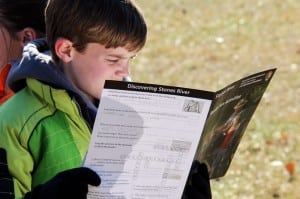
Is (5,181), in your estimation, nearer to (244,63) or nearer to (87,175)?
(87,175)

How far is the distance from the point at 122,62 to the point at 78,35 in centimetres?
17

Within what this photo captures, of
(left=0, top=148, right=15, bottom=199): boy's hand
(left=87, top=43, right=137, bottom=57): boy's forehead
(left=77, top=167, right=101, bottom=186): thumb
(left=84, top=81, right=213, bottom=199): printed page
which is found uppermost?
(left=87, top=43, right=137, bottom=57): boy's forehead

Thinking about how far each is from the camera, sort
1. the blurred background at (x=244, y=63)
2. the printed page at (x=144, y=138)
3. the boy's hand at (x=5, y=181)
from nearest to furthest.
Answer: the printed page at (x=144, y=138) < the boy's hand at (x=5, y=181) < the blurred background at (x=244, y=63)

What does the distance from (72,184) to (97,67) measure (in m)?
0.44

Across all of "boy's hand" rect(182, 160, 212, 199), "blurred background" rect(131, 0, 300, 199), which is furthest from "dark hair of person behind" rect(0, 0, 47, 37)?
"blurred background" rect(131, 0, 300, 199)

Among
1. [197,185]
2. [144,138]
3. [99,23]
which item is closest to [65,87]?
[99,23]

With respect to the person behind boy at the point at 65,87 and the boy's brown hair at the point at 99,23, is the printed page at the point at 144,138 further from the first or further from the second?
the boy's brown hair at the point at 99,23

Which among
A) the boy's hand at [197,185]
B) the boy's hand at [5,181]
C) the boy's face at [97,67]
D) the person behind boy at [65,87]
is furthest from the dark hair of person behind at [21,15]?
the boy's hand at [197,185]

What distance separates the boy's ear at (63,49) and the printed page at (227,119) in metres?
0.51

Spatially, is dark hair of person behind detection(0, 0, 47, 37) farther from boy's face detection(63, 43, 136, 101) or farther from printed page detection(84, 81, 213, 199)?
printed page detection(84, 81, 213, 199)

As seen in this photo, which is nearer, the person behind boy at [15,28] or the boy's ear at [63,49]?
the boy's ear at [63,49]

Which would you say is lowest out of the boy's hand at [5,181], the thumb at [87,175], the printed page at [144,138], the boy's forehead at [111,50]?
the boy's hand at [5,181]

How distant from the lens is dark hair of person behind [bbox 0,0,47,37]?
124 inches

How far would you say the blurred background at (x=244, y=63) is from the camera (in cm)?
560
